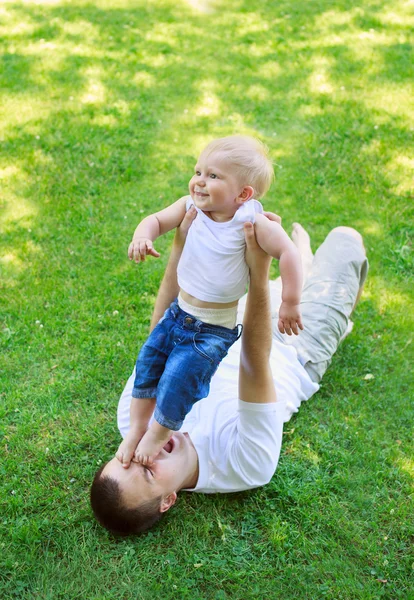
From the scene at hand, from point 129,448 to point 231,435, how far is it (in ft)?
1.88

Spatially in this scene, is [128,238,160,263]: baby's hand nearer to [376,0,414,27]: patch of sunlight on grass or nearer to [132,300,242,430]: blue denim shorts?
[132,300,242,430]: blue denim shorts

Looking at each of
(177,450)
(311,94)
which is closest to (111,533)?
(177,450)

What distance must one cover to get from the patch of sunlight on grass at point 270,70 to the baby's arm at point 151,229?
5188 mm

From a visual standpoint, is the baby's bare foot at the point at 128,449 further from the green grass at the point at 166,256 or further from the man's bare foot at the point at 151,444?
the green grass at the point at 166,256

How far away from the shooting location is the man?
2.92 metres

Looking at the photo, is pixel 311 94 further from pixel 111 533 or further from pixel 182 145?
pixel 111 533

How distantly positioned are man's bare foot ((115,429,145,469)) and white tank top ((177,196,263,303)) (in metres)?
0.80

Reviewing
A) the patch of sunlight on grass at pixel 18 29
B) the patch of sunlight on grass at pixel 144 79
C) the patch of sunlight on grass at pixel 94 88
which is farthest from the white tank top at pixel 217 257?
the patch of sunlight on grass at pixel 18 29

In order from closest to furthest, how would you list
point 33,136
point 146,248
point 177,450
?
point 146,248
point 177,450
point 33,136

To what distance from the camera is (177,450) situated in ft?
10.3

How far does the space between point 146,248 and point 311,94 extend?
513cm

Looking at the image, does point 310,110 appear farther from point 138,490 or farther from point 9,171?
point 138,490

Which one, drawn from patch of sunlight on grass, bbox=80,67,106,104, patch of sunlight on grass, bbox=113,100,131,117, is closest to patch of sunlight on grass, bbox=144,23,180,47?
patch of sunlight on grass, bbox=80,67,106,104

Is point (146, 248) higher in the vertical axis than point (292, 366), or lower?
higher
